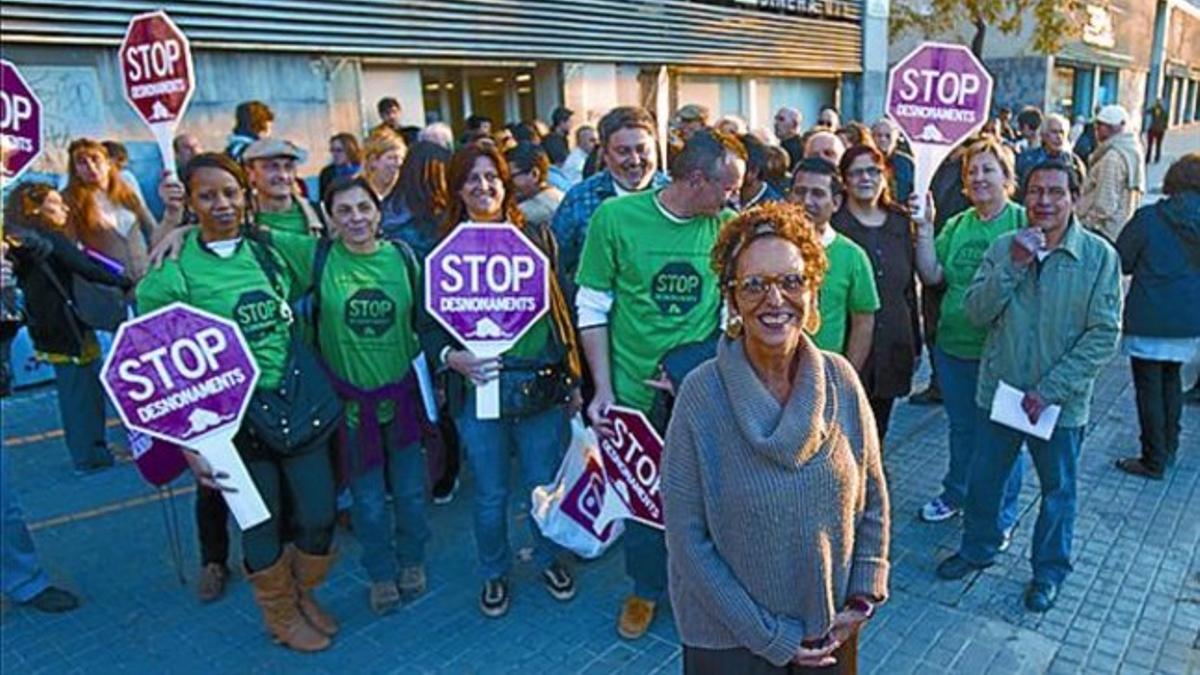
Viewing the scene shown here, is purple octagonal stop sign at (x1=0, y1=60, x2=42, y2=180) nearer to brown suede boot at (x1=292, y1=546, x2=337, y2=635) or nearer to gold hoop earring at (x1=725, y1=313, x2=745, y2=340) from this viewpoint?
brown suede boot at (x1=292, y1=546, x2=337, y2=635)

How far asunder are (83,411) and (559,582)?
3.67 metres

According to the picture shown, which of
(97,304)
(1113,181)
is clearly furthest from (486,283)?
(1113,181)

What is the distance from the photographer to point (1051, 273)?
343 cm

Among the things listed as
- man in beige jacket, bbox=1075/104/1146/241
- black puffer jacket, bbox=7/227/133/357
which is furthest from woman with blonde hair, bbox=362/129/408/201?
man in beige jacket, bbox=1075/104/1146/241

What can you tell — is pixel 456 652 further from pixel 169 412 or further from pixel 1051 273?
pixel 1051 273

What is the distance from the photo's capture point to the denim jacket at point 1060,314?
3.38 m

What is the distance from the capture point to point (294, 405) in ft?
10.8

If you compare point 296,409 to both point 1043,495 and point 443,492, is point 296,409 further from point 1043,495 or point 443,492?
point 1043,495

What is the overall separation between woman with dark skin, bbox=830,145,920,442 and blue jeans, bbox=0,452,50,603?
13.4 ft

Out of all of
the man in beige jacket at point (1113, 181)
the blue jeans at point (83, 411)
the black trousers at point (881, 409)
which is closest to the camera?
the black trousers at point (881, 409)

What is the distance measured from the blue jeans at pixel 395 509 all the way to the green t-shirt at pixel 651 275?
3.72 ft

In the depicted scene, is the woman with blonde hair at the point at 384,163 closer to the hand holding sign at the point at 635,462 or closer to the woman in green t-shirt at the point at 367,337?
the woman in green t-shirt at the point at 367,337

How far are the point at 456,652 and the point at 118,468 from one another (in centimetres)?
347

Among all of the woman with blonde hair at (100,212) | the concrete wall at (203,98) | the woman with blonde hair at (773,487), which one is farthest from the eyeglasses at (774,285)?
the concrete wall at (203,98)
